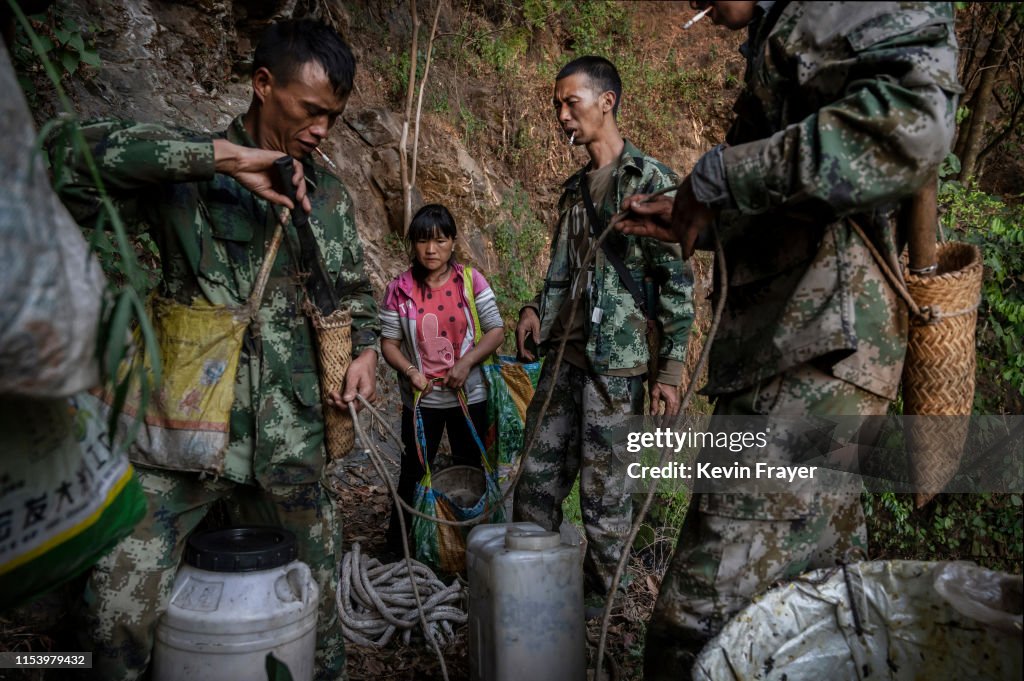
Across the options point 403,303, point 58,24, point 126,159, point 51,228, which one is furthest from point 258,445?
point 58,24

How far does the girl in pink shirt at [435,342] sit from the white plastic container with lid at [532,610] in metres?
1.80

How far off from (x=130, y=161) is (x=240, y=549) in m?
1.17

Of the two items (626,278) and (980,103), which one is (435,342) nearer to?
(626,278)

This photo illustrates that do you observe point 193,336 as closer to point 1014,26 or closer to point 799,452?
point 799,452

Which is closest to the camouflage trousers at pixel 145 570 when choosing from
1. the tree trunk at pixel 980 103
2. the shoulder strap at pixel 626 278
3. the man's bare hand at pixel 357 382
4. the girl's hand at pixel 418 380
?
the man's bare hand at pixel 357 382

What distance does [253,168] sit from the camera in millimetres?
2246

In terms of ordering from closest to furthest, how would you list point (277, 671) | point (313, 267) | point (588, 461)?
point (277, 671), point (313, 267), point (588, 461)

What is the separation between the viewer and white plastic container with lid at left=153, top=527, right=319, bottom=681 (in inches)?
87.1

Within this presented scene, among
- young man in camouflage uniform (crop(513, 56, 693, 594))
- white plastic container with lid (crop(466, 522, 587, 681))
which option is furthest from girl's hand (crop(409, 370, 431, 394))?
white plastic container with lid (crop(466, 522, 587, 681))

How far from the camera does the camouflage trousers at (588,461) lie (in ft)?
11.2

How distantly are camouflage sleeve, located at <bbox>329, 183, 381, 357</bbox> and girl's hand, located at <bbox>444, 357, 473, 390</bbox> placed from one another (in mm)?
1276

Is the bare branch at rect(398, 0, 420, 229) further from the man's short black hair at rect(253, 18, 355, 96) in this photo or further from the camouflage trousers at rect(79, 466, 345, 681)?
the camouflage trousers at rect(79, 466, 345, 681)

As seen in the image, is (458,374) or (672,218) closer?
(672,218)

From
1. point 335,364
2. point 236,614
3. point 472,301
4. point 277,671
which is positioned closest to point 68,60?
point 335,364
